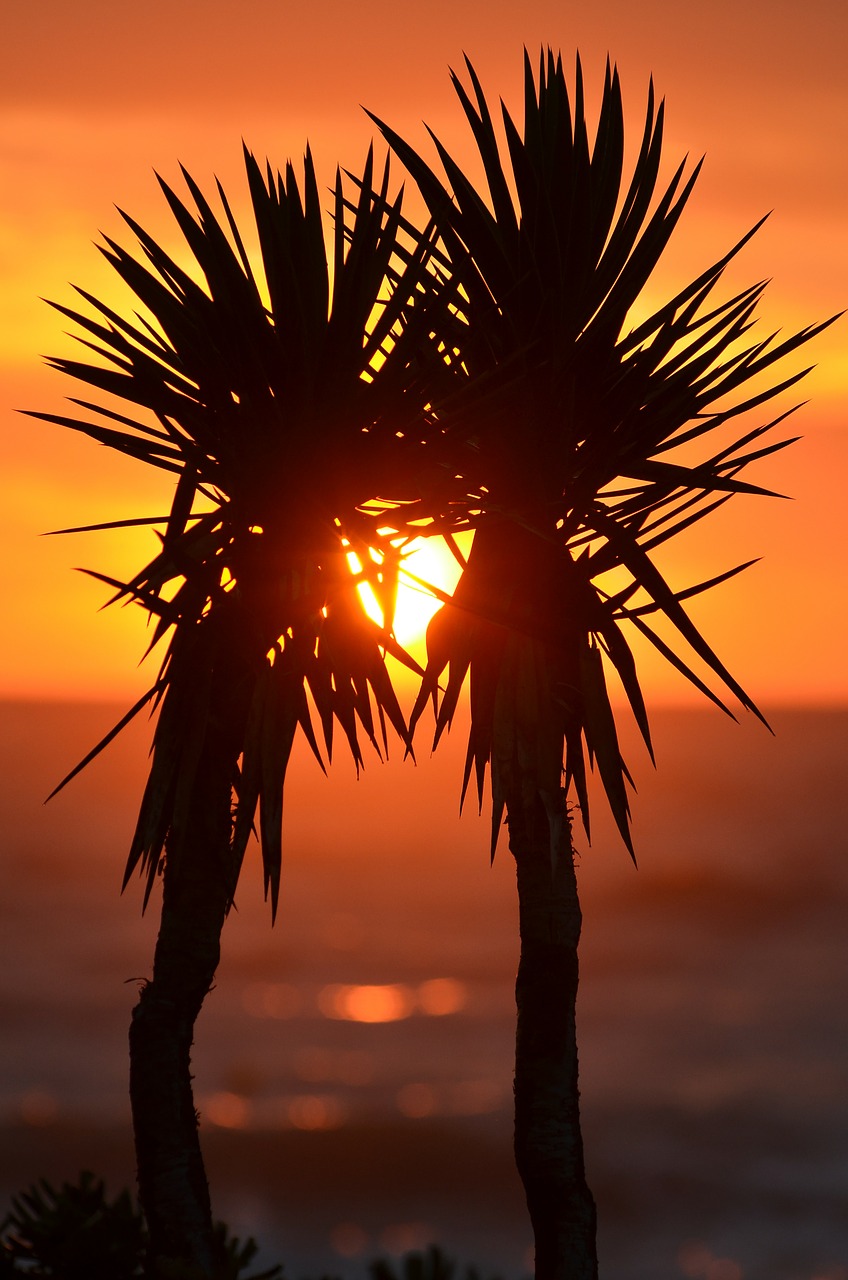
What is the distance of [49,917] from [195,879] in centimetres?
9418

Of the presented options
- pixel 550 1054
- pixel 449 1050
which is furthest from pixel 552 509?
pixel 449 1050

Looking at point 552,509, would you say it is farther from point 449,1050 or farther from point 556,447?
point 449,1050

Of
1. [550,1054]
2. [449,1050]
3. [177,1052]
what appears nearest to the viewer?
[177,1052]

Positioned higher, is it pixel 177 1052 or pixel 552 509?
pixel 552 509

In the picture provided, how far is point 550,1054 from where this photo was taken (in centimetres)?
783

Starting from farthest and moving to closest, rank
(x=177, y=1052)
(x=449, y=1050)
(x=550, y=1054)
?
(x=449, y=1050) → (x=550, y=1054) → (x=177, y=1052)

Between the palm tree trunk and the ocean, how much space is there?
134 feet

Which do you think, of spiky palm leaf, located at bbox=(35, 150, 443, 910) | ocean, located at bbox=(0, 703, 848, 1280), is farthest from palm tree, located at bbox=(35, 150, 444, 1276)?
ocean, located at bbox=(0, 703, 848, 1280)

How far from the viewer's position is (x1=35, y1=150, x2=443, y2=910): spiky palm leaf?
7.53 meters

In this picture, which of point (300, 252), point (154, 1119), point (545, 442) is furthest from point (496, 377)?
point (154, 1119)

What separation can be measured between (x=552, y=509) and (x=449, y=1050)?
69404 millimetres

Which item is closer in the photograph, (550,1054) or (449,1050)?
(550,1054)

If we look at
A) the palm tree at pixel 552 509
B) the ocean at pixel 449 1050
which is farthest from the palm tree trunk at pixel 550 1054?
the ocean at pixel 449 1050

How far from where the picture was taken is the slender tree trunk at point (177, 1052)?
7109 millimetres
